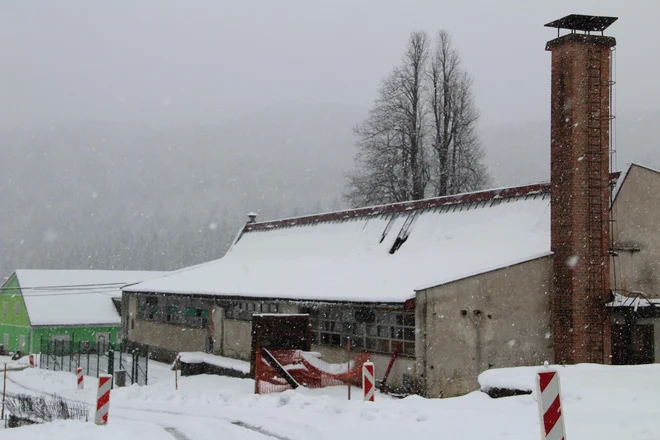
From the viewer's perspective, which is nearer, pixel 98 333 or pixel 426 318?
pixel 426 318

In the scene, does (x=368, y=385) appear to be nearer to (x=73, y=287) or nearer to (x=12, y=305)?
(x=12, y=305)

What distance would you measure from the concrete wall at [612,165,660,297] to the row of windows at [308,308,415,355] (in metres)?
6.22

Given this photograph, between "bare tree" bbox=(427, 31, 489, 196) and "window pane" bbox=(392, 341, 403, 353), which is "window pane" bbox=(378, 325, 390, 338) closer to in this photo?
"window pane" bbox=(392, 341, 403, 353)

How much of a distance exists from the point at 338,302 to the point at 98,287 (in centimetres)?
4005

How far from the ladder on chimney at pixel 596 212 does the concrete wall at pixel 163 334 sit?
669 inches

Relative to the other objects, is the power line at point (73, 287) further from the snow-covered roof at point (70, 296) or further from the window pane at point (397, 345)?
the window pane at point (397, 345)

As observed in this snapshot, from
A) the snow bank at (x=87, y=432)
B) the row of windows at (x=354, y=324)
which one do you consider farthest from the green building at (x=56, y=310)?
the snow bank at (x=87, y=432)

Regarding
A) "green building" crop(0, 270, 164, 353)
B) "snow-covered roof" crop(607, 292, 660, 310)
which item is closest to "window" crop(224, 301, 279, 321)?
"snow-covered roof" crop(607, 292, 660, 310)

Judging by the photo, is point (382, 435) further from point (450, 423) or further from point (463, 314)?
point (463, 314)

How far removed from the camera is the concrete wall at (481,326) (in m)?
19.7

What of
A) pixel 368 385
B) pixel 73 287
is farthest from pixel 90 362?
pixel 73 287

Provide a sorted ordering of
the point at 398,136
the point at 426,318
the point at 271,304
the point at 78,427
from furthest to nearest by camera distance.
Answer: the point at 398,136, the point at 271,304, the point at 426,318, the point at 78,427

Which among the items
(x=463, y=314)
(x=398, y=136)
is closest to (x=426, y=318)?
(x=463, y=314)

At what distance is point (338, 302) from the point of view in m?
23.1
